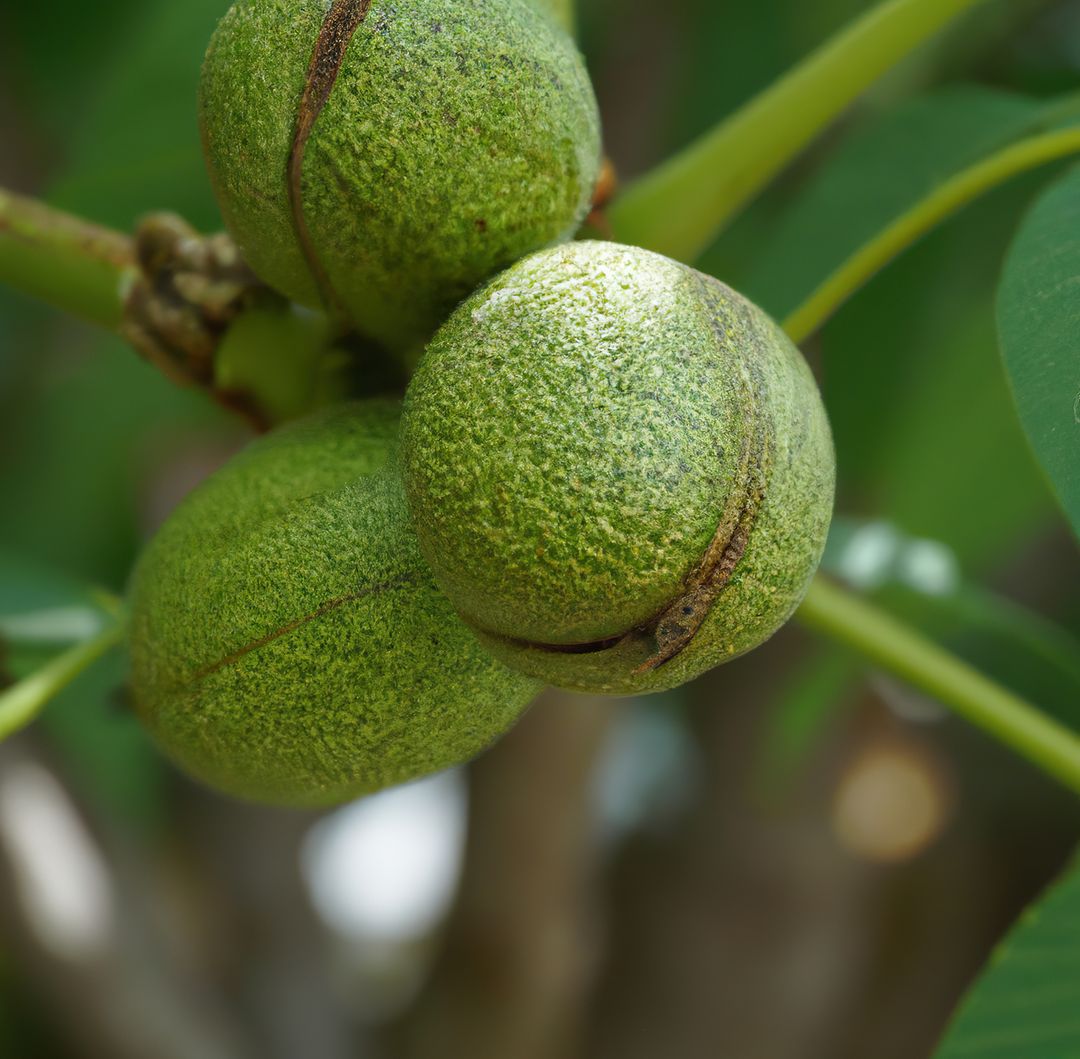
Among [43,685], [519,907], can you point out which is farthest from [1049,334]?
[519,907]

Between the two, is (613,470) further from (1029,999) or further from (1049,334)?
(1029,999)

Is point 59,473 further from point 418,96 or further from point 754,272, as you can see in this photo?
point 418,96

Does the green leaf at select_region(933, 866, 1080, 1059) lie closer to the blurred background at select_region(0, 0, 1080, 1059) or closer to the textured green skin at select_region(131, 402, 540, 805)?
the textured green skin at select_region(131, 402, 540, 805)

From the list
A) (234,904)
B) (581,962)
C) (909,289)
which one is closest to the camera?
(909,289)

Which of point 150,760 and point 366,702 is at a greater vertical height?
point 366,702

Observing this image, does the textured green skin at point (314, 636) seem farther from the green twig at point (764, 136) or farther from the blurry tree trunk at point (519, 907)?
the blurry tree trunk at point (519, 907)

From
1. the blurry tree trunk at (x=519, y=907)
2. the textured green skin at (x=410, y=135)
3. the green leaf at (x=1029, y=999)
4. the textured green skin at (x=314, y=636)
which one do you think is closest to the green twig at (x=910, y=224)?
the textured green skin at (x=410, y=135)

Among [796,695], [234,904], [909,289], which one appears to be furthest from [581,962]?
[909,289]
